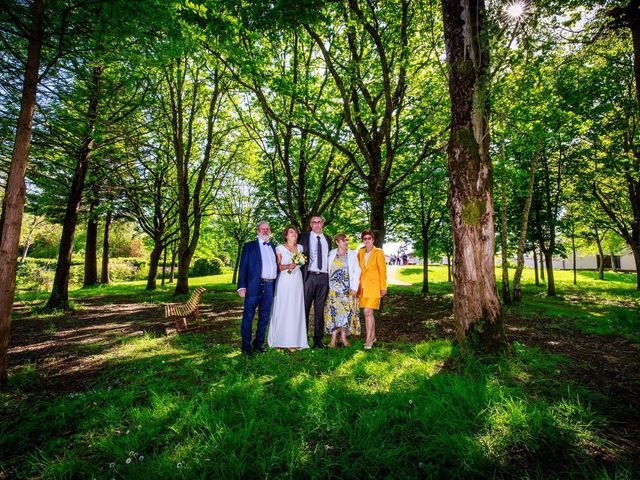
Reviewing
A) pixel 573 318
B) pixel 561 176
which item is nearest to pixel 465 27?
pixel 573 318

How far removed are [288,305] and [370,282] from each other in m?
1.70

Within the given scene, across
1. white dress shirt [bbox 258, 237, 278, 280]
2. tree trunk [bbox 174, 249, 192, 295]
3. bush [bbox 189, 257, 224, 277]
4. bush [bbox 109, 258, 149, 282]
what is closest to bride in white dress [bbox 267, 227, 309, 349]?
white dress shirt [bbox 258, 237, 278, 280]

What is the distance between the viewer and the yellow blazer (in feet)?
19.5

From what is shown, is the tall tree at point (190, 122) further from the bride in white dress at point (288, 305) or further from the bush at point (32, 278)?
the bush at point (32, 278)

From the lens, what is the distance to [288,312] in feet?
19.9

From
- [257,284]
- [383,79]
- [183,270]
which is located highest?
[383,79]

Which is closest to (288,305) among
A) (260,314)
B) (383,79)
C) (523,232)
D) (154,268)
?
(260,314)

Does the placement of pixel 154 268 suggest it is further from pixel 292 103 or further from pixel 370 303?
pixel 370 303

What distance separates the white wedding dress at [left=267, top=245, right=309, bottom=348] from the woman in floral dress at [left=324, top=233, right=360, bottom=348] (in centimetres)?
57

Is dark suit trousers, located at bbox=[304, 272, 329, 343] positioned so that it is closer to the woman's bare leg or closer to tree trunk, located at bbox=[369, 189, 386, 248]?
the woman's bare leg

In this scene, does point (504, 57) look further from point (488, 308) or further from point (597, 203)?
Result: point (597, 203)

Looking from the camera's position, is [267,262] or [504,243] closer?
[267,262]

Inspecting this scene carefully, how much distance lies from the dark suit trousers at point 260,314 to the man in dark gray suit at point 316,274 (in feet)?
2.47

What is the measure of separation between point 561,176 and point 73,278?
113 feet
